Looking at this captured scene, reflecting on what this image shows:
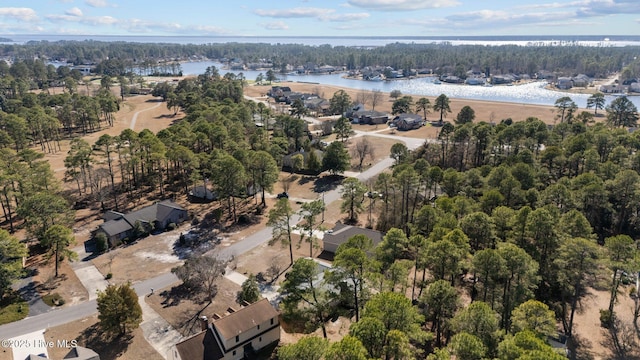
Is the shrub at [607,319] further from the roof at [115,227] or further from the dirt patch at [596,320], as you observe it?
the roof at [115,227]

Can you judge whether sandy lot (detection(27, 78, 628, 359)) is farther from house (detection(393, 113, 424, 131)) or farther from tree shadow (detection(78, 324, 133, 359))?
house (detection(393, 113, 424, 131))

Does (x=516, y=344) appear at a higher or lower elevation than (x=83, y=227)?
higher

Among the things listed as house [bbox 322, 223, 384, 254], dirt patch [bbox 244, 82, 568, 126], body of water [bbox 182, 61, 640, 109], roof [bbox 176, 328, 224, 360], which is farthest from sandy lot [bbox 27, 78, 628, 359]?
body of water [bbox 182, 61, 640, 109]

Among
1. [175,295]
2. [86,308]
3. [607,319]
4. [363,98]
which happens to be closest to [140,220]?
[86,308]

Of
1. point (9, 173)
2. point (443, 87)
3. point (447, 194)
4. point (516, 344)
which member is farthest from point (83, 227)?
point (443, 87)

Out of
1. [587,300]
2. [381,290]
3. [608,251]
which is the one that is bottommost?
[587,300]

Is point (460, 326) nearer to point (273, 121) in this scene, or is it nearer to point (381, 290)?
point (381, 290)
